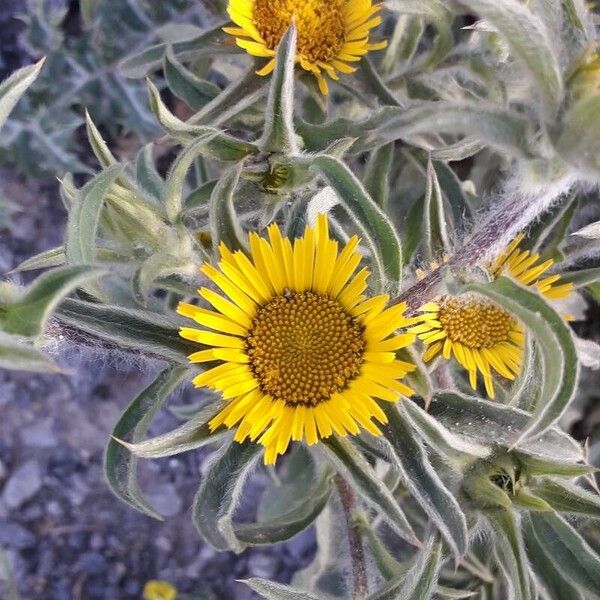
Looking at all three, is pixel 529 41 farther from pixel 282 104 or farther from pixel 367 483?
pixel 367 483

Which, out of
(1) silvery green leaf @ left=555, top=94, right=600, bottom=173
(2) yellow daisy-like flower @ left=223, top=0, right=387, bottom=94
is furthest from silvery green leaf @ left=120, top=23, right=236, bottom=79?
(1) silvery green leaf @ left=555, top=94, right=600, bottom=173

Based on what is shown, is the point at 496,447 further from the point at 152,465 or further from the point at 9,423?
the point at 9,423

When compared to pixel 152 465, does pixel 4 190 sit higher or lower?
higher

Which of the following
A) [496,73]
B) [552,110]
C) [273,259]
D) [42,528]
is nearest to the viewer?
[552,110]

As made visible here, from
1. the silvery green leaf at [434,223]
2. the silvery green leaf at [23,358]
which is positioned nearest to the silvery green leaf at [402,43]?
the silvery green leaf at [434,223]

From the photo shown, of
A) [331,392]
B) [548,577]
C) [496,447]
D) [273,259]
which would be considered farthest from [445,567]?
[273,259]

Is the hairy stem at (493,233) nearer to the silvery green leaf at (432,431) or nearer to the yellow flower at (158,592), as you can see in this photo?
the silvery green leaf at (432,431)
